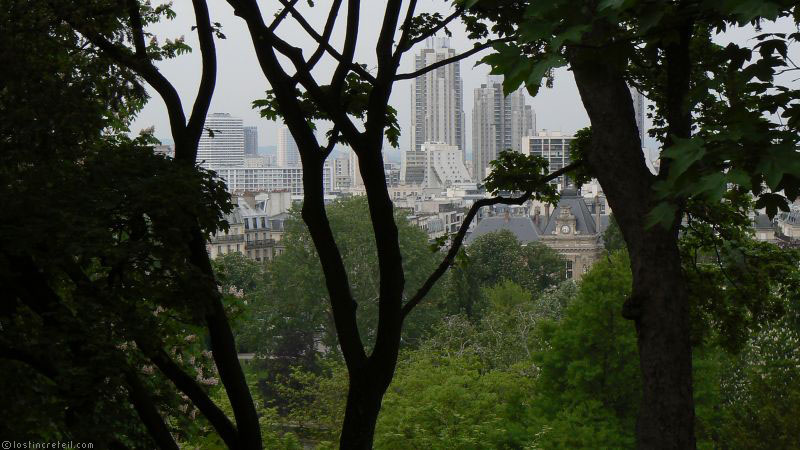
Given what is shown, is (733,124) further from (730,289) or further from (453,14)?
(730,289)

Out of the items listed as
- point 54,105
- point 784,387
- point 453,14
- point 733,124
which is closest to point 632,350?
point 784,387

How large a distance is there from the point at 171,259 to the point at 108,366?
635 mm

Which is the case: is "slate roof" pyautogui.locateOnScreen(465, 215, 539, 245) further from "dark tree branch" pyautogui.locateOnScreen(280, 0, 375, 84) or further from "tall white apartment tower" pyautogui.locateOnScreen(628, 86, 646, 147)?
"dark tree branch" pyautogui.locateOnScreen(280, 0, 375, 84)

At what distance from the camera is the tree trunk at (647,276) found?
4.39 m

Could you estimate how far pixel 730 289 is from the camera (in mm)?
6621

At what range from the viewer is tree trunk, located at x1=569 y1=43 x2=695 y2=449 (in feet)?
14.4

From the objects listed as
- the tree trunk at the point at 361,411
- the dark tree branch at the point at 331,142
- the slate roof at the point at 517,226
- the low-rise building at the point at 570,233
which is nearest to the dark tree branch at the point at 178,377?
the tree trunk at the point at 361,411

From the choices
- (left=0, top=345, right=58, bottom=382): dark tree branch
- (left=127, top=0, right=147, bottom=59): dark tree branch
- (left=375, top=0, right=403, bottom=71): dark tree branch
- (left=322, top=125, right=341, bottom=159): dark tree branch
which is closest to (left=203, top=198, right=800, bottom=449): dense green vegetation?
(left=127, top=0, right=147, bottom=59): dark tree branch

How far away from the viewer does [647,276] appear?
14.7 feet

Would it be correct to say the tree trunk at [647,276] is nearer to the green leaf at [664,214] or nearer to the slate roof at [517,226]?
the green leaf at [664,214]

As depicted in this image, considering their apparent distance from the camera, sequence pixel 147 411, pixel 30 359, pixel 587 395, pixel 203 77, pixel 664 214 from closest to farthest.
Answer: pixel 664 214 < pixel 30 359 < pixel 147 411 < pixel 203 77 < pixel 587 395

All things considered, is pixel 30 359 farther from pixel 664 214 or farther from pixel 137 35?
pixel 664 214

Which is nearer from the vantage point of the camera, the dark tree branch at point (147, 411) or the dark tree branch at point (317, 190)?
the dark tree branch at point (147, 411)

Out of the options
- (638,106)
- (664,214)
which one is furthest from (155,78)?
(638,106)
